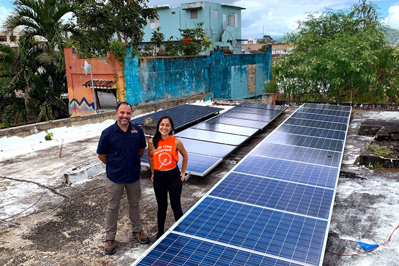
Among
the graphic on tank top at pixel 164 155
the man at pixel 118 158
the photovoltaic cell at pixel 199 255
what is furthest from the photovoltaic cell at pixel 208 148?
the photovoltaic cell at pixel 199 255

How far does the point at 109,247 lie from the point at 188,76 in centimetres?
1641

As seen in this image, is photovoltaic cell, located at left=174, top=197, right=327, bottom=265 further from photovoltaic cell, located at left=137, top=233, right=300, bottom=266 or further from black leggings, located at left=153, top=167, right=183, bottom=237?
black leggings, located at left=153, top=167, right=183, bottom=237

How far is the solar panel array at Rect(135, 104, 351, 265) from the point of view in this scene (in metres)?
4.06

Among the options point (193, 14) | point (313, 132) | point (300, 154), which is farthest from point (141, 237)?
point (193, 14)

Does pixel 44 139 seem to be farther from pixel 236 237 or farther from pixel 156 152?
pixel 236 237

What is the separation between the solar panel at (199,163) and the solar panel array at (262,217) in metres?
0.74

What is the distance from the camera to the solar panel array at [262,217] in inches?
160

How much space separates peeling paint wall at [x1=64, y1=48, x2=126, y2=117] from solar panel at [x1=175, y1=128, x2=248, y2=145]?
7482mm

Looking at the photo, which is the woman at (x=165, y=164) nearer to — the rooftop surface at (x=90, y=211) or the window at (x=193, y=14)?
the rooftop surface at (x=90, y=211)

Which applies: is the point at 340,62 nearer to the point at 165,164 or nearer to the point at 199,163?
the point at 199,163

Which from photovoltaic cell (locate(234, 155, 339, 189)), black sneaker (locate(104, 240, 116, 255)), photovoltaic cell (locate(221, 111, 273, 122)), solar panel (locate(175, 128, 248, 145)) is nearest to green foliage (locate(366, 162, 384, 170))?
photovoltaic cell (locate(234, 155, 339, 189))

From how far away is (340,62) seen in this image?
61.0 ft

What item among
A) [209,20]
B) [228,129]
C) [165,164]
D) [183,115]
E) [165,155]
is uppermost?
[209,20]

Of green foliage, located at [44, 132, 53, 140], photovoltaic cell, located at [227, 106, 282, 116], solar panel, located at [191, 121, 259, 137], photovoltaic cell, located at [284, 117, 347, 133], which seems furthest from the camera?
photovoltaic cell, located at [227, 106, 282, 116]
